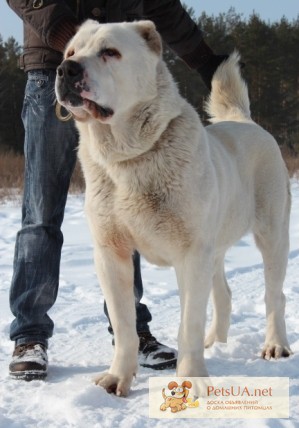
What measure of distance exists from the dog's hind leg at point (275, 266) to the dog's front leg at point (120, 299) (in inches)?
30.7

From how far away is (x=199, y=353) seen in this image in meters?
2.49

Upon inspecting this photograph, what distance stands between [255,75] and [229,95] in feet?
76.6

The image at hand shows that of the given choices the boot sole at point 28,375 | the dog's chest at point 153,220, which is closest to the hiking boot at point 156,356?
the boot sole at point 28,375

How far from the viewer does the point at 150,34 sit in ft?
8.62

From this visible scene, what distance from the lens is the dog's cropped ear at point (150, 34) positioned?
262 cm

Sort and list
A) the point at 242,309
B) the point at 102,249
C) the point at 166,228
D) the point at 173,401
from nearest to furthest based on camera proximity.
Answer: the point at 173,401 → the point at 166,228 → the point at 102,249 → the point at 242,309

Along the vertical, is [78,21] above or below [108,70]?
above

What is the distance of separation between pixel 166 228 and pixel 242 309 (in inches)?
65.3

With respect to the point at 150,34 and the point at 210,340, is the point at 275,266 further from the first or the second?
the point at 150,34

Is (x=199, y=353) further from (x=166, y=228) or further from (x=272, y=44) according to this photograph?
(x=272, y=44)

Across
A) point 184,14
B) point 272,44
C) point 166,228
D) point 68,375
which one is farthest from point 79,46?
point 272,44

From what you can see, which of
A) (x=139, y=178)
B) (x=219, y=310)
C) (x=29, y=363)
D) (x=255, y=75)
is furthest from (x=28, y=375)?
(x=255, y=75)

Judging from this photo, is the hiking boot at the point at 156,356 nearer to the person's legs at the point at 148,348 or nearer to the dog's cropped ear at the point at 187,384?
the person's legs at the point at 148,348

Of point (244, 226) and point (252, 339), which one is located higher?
point (244, 226)
